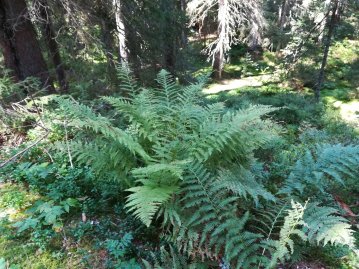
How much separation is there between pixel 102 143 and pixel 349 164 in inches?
95.5

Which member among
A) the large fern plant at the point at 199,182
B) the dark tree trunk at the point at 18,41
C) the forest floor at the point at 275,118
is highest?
the dark tree trunk at the point at 18,41

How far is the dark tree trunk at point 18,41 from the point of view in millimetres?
5895

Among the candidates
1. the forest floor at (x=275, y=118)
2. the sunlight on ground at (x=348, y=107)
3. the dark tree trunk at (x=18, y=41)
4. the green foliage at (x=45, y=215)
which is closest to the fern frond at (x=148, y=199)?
the forest floor at (x=275, y=118)

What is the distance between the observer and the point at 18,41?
5980mm

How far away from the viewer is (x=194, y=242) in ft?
7.54

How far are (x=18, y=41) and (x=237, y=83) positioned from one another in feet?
45.1

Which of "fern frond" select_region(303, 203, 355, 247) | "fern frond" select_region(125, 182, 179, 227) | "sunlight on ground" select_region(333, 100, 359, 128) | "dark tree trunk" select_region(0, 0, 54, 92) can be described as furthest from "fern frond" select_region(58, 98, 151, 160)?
"sunlight on ground" select_region(333, 100, 359, 128)

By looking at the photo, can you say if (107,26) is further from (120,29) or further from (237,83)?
(237,83)

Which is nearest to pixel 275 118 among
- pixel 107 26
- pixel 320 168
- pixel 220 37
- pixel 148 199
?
pixel 107 26

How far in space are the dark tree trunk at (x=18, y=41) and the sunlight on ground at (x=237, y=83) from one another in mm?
11265

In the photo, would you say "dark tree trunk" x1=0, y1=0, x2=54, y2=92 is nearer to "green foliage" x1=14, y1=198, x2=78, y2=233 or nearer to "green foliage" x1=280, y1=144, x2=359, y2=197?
"green foliage" x1=14, y1=198, x2=78, y2=233

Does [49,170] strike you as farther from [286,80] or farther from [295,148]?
[286,80]

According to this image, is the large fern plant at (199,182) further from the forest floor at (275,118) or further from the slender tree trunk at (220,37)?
the slender tree trunk at (220,37)

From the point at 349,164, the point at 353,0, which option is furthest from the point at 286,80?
the point at 349,164
